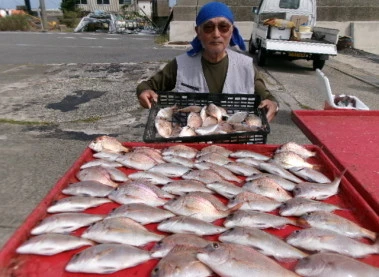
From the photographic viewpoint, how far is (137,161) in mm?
2021

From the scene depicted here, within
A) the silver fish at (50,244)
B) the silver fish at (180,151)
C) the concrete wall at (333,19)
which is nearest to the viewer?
the silver fish at (50,244)

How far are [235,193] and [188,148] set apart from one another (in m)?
0.59

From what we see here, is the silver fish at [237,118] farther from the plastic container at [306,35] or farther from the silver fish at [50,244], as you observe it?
the plastic container at [306,35]

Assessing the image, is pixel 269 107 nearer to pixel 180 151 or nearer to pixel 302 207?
pixel 180 151

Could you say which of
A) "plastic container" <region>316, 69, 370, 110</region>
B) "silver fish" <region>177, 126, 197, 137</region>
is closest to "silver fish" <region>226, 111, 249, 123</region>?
"silver fish" <region>177, 126, 197, 137</region>

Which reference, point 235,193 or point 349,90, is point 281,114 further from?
point 235,193

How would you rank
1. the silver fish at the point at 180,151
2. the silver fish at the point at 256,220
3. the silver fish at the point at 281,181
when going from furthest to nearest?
the silver fish at the point at 180,151 < the silver fish at the point at 281,181 < the silver fish at the point at 256,220

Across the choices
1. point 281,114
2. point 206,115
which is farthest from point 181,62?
point 281,114

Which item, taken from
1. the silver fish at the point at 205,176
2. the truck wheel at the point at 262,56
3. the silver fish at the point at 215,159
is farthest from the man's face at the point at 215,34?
the truck wheel at the point at 262,56

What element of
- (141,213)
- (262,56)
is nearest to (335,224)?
(141,213)

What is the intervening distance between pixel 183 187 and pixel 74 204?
570mm

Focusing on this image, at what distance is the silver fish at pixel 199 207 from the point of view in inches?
60.8

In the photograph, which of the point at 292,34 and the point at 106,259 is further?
the point at 292,34

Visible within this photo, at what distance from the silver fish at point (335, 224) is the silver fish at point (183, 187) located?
20.7 inches
